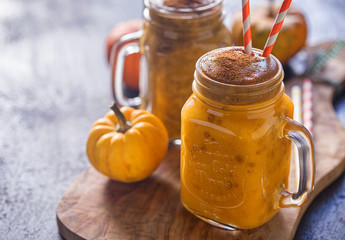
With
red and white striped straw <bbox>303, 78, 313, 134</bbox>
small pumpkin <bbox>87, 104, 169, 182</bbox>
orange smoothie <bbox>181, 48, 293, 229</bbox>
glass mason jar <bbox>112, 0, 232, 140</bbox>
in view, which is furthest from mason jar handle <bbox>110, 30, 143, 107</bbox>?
red and white striped straw <bbox>303, 78, 313, 134</bbox>

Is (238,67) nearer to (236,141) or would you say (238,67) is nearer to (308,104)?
(236,141)

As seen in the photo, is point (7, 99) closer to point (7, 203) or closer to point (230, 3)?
point (7, 203)

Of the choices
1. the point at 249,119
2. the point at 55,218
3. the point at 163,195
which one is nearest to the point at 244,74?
the point at 249,119

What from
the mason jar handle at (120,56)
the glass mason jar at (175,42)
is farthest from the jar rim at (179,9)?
the mason jar handle at (120,56)

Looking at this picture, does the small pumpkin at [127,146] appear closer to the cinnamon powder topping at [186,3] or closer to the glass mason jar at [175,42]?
the glass mason jar at [175,42]

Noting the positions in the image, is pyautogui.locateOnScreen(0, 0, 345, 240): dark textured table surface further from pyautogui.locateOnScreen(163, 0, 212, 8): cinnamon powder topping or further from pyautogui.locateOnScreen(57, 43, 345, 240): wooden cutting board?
pyautogui.locateOnScreen(163, 0, 212, 8): cinnamon powder topping

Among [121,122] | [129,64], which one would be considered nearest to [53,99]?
[129,64]
